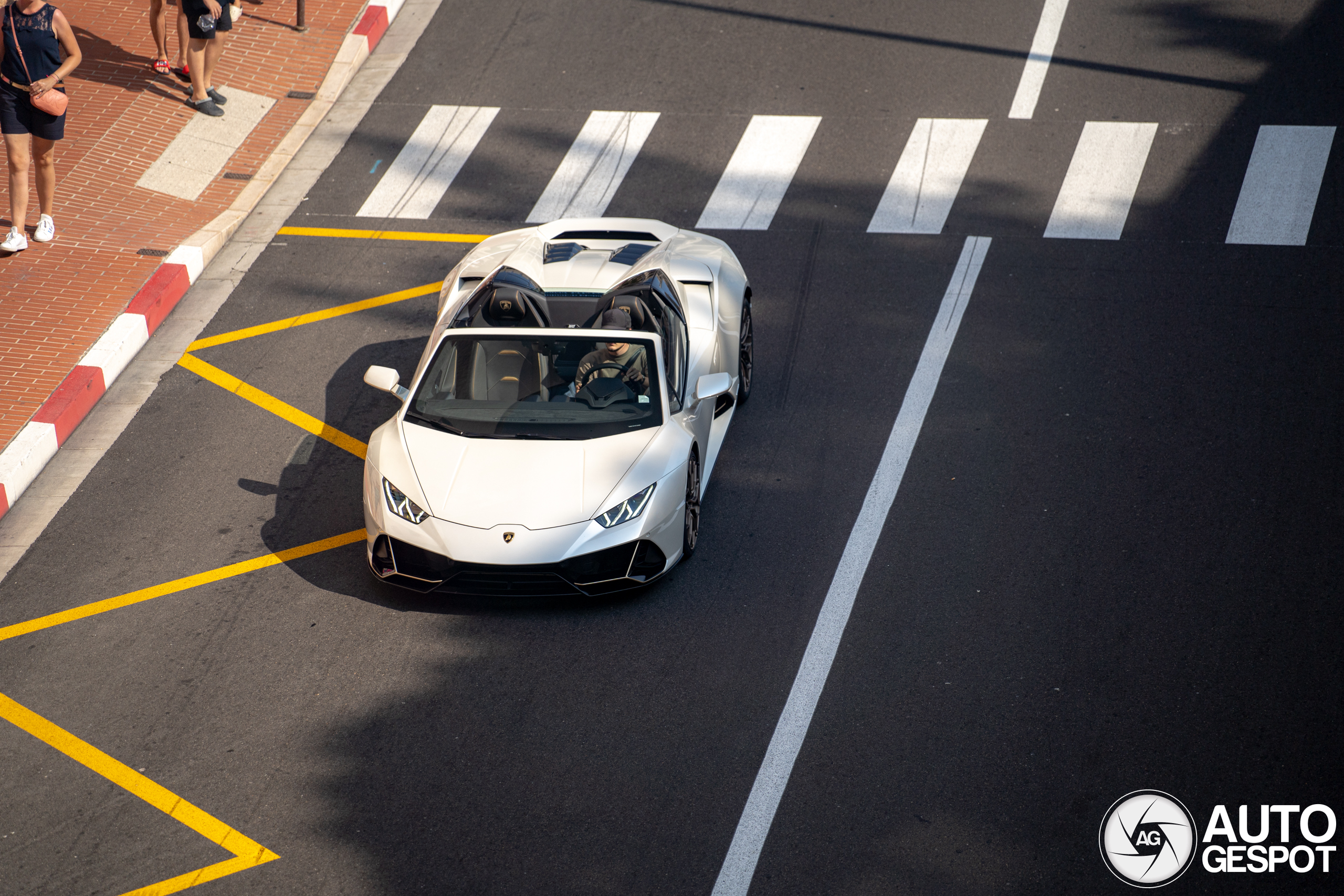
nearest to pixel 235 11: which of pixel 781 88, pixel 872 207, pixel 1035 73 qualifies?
pixel 781 88

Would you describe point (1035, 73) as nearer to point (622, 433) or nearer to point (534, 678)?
point (622, 433)

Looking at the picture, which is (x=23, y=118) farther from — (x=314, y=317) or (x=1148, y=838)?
(x=1148, y=838)

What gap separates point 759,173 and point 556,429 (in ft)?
19.2

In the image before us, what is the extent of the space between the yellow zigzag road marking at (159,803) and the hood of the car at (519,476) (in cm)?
202

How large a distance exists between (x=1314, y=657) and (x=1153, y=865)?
186 centimetres

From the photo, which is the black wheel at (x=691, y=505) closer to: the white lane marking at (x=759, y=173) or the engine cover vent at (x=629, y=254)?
the engine cover vent at (x=629, y=254)

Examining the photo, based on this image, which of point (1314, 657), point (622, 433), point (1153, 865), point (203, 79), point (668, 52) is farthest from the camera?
point (668, 52)

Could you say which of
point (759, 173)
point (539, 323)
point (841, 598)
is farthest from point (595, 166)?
point (841, 598)

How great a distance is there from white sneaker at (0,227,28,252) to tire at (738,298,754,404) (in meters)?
6.83

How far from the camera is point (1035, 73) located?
530 inches

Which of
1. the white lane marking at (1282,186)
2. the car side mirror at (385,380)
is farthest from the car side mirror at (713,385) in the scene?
the white lane marking at (1282,186)

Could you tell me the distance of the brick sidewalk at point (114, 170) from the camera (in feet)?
33.2

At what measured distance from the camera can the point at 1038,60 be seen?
13703mm

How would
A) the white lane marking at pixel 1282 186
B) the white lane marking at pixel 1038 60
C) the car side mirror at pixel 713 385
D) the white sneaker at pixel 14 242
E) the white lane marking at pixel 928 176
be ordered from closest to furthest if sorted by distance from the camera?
the car side mirror at pixel 713 385 < the white lane marking at pixel 1282 186 < the white sneaker at pixel 14 242 < the white lane marking at pixel 928 176 < the white lane marking at pixel 1038 60
